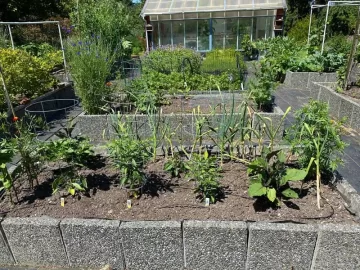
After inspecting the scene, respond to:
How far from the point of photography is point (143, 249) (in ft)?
6.07

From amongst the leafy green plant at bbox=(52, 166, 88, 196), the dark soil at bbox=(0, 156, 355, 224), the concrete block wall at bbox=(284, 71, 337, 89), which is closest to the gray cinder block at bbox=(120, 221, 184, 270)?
the dark soil at bbox=(0, 156, 355, 224)

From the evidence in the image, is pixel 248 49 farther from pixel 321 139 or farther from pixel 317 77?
pixel 321 139

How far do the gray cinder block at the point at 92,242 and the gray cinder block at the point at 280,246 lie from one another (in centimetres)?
87

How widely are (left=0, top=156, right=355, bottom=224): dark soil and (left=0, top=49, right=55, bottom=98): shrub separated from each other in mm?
3210

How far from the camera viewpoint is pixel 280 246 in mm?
1755

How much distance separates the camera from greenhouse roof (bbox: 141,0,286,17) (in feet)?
42.1

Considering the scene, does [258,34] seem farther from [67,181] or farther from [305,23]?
[67,181]

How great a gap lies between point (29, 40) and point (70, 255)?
10558 millimetres

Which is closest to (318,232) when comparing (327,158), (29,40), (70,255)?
(327,158)

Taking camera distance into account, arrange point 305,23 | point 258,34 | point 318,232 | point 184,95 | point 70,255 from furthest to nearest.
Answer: point 305,23 → point 258,34 → point 184,95 → point 70,255 → point 318,232

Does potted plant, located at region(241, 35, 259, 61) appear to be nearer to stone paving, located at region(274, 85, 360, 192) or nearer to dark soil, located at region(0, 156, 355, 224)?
stone paving, located at region(274, 85, 360, 192)

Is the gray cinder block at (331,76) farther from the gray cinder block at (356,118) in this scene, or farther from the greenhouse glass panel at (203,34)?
the greenhouse glass panel at (203,34)

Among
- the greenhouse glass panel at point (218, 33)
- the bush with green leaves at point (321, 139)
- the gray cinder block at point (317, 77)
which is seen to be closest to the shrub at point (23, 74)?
the bush with green leaves at point (321, 139)

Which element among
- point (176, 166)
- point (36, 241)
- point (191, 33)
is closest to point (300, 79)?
point (176, 166)
